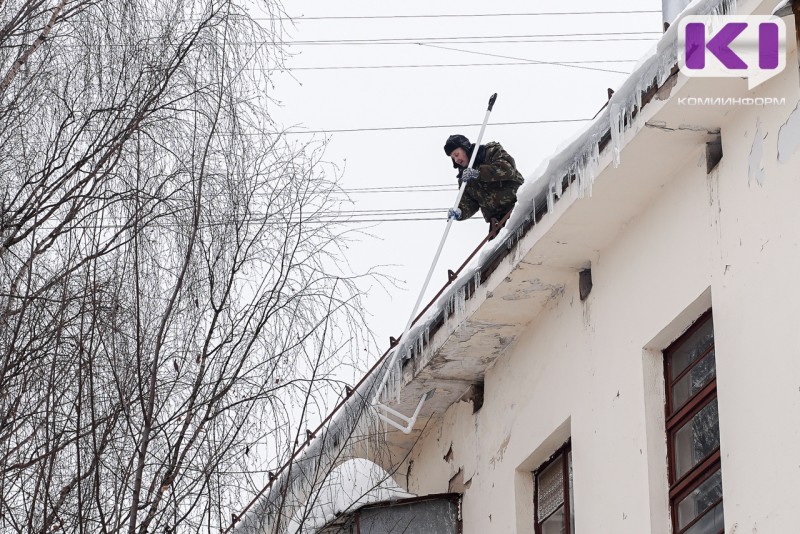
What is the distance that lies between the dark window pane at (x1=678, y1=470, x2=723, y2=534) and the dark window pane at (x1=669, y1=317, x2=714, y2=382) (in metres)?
0.80

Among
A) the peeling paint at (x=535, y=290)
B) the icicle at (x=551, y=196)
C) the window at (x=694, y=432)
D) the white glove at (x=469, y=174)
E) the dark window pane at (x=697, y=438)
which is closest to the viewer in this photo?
the window at (x=694, y=432)

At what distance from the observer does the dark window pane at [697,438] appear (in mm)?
8656

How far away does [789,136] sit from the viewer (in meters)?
8.06

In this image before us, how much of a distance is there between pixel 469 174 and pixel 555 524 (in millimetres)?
3190

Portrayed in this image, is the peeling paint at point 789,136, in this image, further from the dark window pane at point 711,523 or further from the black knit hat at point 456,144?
the black knit hat at point 456,144

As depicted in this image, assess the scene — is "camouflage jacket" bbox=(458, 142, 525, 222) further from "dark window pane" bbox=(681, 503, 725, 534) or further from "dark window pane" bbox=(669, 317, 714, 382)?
"dark window pane" bbox=(681, 503, 725, 534)

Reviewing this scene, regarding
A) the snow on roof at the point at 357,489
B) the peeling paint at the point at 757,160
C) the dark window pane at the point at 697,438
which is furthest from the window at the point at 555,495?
the peeling paint at the point at 757,160

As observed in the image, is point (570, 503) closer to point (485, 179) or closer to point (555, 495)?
point (555, 495)

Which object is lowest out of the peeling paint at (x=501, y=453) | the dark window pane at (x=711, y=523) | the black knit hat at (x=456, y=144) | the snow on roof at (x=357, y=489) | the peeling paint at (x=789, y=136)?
the dark window pane at (x=711, y=523)

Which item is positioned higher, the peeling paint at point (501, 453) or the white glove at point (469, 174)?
the white glove at point (469, 174)

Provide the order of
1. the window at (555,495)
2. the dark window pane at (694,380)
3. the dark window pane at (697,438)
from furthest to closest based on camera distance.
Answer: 1. the window at (555,495)
2. the dark window pane at (694,380)
3. the dark window pane at (697,438)

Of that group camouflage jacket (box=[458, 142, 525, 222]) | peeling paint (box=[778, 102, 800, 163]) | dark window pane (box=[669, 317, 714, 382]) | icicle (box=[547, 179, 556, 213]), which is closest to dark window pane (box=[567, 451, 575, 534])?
dark window pane (box=[669, 317, 714, 382])

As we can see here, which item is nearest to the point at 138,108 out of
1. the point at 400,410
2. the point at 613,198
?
the point at 613,198

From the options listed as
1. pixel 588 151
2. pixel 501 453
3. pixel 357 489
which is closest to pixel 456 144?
pixel 501 453
